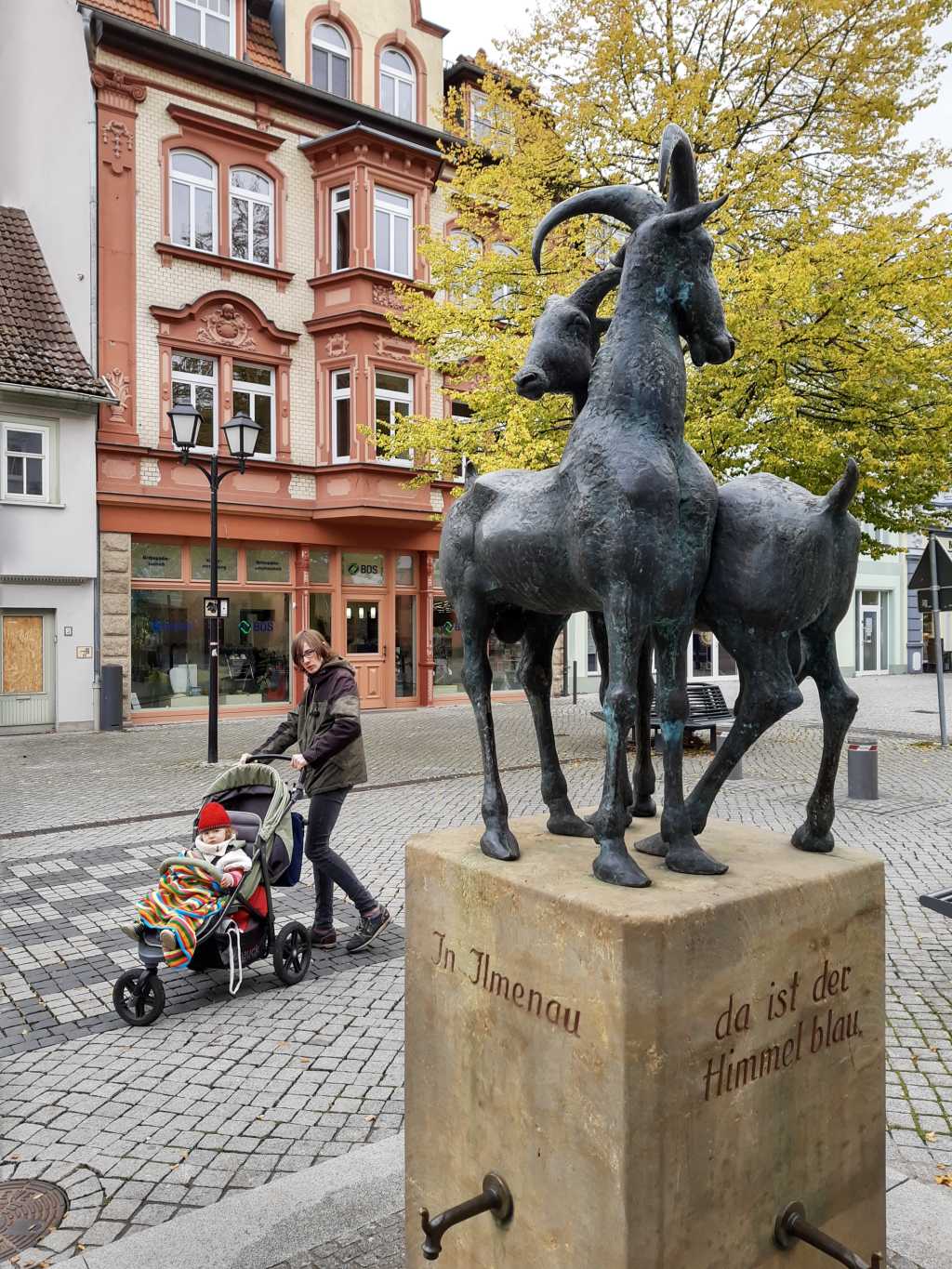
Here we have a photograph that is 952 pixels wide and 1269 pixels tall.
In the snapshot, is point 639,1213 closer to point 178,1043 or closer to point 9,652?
point 178,1043

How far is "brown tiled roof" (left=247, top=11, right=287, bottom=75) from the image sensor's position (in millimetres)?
19094

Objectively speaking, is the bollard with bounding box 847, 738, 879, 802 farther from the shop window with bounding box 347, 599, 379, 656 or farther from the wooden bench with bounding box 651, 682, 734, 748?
the shop window with bounding box 347, 599, 379, 656

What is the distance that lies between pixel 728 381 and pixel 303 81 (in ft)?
42.9

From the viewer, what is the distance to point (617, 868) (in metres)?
2.36

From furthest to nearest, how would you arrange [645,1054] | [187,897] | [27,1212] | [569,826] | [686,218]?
[187,897]
[27,1212]
[569,826]
[686,218]
[645,1054]

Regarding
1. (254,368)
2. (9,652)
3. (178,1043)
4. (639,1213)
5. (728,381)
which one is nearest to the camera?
(639,1213)

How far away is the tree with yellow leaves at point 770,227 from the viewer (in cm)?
1142

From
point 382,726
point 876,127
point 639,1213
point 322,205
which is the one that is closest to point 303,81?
point 322,205

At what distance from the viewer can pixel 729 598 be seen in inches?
100

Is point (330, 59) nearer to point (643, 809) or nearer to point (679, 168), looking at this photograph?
point (679, 168)

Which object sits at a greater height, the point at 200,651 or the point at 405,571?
the point at 405,571

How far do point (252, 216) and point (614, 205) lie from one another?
733 inches

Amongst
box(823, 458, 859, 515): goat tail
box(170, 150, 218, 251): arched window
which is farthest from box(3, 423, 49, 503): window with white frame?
box(823, 458, 859, 515): goat tail

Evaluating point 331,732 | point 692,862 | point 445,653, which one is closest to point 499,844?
point 692,862
